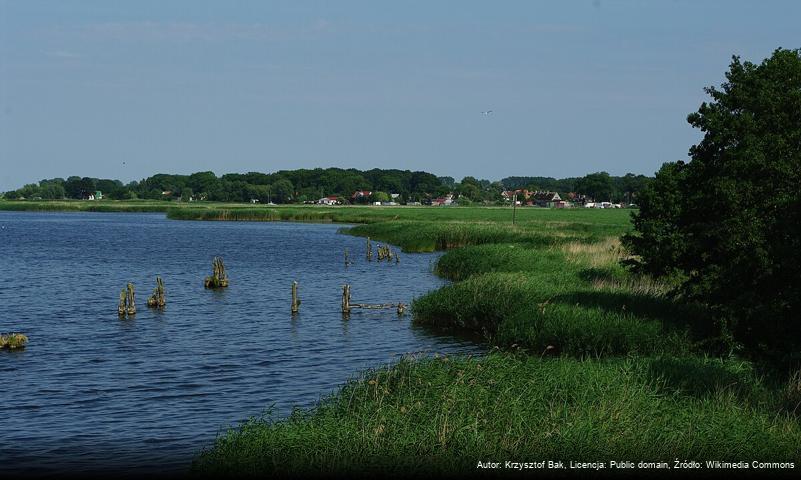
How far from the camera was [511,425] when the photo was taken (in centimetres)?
1775

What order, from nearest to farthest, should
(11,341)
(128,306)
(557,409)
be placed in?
(557,409), (11,341), (128,306)

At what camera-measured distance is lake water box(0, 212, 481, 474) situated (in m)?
→ 22.3

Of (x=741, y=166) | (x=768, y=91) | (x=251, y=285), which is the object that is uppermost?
(x=768, y=91)

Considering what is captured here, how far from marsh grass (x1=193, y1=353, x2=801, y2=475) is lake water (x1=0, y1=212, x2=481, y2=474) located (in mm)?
3591

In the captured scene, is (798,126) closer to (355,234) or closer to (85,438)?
(85,438)

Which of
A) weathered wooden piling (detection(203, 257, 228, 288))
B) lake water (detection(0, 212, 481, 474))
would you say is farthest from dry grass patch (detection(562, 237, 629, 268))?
weathered wooden piling (detection(203, 257, 228, 288))

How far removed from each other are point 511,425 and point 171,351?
21.2m

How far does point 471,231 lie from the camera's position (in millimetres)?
87500

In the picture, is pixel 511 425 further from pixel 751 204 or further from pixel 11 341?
pixel 11 341

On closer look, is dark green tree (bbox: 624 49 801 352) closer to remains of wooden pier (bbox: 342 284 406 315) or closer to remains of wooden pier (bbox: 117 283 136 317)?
remains of wooden pier (bbox: 342 284 406 315)

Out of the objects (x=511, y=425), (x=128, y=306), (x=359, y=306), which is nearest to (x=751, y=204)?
(x=511, y=425)

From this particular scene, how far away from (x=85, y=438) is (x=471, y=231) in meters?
67.4

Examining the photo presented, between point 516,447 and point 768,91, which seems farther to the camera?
point 768,91

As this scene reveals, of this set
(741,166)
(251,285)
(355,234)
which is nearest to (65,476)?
(741,166)
